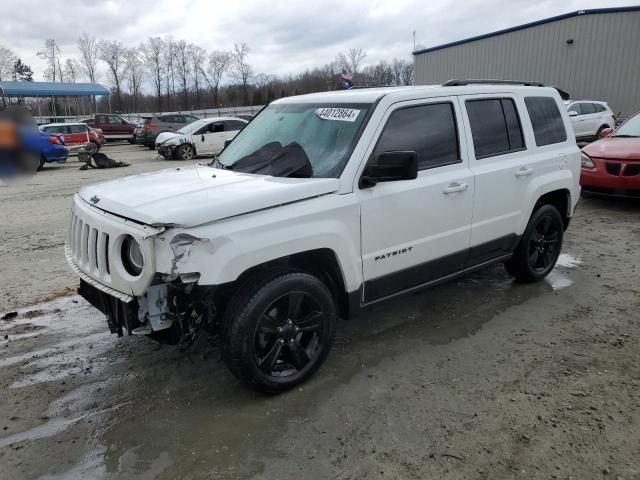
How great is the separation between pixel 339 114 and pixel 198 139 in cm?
1588

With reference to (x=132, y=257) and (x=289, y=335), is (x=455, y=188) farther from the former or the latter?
(x=132, y=257)

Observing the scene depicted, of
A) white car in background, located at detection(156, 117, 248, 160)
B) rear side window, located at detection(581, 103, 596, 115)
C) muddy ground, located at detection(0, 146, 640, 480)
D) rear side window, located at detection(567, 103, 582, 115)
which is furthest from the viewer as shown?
white car in background, located at detection(156, 117, 248, 160)

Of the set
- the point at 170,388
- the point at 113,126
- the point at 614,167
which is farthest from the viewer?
the point at 113,126

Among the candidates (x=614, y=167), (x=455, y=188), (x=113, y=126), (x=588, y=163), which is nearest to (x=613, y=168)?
(x=614, y=167)

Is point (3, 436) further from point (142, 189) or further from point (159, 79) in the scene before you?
point (159, 79)

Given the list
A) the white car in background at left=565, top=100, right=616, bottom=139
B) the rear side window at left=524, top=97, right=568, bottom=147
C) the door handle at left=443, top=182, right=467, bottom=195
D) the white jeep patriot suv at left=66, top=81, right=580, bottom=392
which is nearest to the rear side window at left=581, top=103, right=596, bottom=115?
the white car in background at left=565, top=100, right=616, bottom=139

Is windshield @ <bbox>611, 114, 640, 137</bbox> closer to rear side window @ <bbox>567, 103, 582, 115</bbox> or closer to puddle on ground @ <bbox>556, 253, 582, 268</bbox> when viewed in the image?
puddle on ground @ <bbox>556, 253, 582, 268</bbox>

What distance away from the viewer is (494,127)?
14.7ft

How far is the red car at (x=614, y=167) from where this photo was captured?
26.7ft

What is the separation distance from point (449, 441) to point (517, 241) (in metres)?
2.57

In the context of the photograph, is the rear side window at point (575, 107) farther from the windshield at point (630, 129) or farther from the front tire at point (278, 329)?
the front tire at point (278, 329)

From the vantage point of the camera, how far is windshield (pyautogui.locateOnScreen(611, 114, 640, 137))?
9.15 metres

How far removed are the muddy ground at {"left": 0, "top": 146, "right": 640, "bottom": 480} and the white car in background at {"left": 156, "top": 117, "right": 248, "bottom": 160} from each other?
1409cm

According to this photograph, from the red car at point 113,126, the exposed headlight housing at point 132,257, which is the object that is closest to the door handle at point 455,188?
the exposed headlight housing at point 132,257
